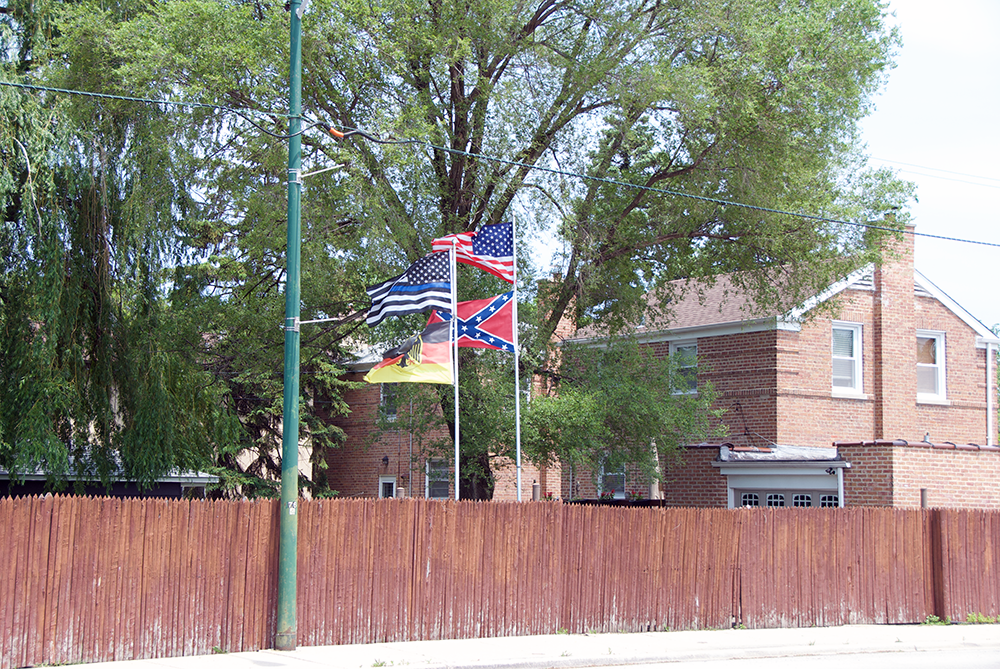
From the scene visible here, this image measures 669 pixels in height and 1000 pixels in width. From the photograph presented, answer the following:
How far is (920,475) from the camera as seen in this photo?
1948 cm

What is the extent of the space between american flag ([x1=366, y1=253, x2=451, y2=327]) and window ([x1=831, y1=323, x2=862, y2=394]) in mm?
15082

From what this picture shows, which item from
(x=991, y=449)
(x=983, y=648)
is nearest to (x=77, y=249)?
(x=983, y=648)

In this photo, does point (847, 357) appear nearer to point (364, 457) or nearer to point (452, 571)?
point (364, 457)

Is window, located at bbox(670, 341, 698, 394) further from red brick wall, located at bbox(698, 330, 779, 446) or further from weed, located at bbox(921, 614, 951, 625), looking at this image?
weed, located at bbox(921, 614, 951, 625)

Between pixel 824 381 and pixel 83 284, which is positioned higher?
pixel 83 284

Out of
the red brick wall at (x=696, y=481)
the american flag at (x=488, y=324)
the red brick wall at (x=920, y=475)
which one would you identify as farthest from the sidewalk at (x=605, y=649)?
the red brick wall at (x=696, y=481)

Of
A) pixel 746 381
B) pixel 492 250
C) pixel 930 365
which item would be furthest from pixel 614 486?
pixel 492 250

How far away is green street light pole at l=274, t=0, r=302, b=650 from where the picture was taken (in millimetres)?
11984

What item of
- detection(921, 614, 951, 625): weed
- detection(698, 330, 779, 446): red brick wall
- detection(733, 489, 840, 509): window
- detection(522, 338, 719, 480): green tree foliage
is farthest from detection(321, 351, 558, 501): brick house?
detection(921, 614, 951, 625): weed

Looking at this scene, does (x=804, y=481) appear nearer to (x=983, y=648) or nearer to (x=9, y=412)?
(x=983, y=648)

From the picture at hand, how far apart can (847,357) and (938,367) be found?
133 inches

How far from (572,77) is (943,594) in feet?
37.7

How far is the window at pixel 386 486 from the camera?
32719 millimetres

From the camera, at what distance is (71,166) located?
14.7 metres
